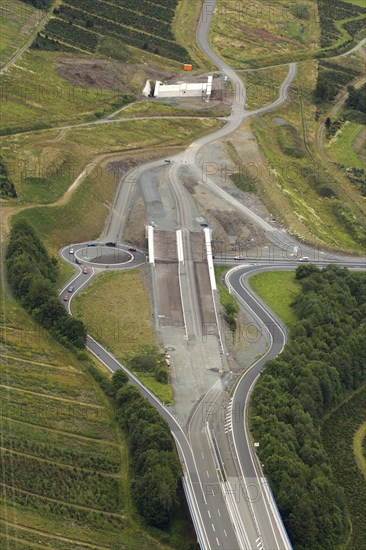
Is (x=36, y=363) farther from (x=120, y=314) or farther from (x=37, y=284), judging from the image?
(x=120, y=314)

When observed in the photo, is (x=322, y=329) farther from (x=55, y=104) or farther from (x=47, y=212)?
(x=55, y=104)

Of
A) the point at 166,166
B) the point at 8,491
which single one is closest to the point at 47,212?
the point at 166,166

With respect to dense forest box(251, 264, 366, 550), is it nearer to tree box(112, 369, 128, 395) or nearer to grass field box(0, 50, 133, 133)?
tree box(112, 369, 128, 395)

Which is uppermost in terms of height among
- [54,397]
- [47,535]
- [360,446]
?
[360,446]

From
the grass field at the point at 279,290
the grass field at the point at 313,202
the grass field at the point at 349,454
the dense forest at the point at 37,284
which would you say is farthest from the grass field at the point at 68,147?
the grass field at the point at 349,454

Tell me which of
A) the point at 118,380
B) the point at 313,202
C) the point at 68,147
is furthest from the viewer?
the point at 313,202

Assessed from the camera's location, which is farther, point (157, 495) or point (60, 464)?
point (60, 464)

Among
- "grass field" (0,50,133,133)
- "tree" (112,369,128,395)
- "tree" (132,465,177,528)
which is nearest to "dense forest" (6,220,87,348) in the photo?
"tree" (112,369,128,395)

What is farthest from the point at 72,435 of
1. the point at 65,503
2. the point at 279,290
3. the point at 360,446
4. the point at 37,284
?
the point at 279,290
